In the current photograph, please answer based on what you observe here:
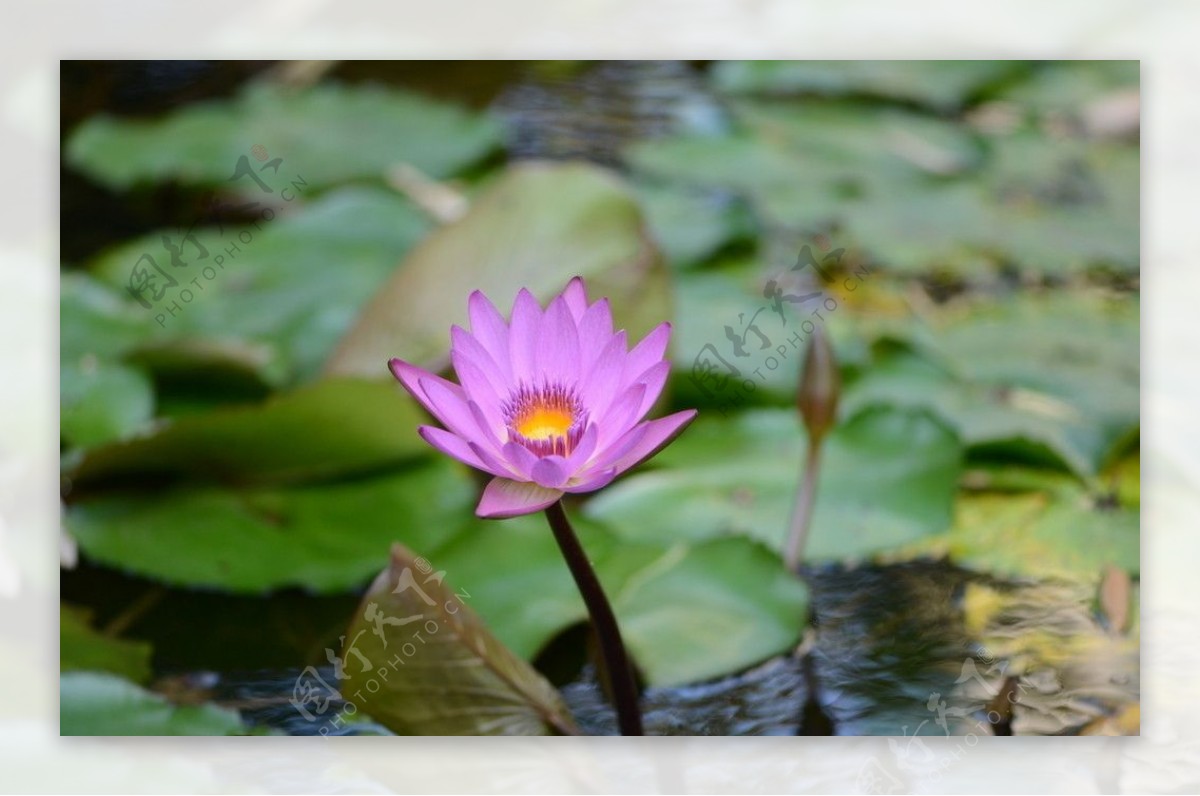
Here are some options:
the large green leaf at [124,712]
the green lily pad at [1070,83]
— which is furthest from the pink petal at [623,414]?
the green lily pad at [1070,83]

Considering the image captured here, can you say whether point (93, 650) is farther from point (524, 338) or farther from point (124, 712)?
point (524, 338)

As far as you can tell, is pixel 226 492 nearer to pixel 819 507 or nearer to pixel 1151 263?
pixel 819 507

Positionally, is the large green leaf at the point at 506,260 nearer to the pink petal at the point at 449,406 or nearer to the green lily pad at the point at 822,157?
the green lily pad at the point at 822,157

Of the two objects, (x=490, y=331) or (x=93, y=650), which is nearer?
(x=490, y=331)

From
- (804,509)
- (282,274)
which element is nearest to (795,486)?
(804,509)

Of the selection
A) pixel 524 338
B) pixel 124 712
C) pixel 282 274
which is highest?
pixel 282 274

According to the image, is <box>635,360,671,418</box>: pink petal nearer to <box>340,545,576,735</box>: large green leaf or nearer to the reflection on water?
<box>340,545,576,735</box>: large green leaf

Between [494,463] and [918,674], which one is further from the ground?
[494,463]
